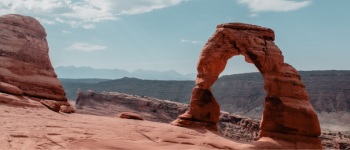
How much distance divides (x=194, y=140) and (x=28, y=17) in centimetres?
1668

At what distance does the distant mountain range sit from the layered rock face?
6175 cm

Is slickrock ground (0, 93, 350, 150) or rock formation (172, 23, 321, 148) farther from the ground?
rock formation (172, 23, 321, 148)

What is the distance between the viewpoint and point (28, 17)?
24.3 meters

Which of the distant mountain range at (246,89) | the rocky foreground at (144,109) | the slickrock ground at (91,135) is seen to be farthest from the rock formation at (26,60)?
the distant mountain range at (246,89)

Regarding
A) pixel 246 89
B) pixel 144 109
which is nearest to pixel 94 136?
pixel 144 109

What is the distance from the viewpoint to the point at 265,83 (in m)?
16.4

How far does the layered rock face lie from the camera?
20.2 m

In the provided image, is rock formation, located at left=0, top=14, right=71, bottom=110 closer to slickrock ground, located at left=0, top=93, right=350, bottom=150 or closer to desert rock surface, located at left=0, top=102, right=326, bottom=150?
slickrock ground, located at left=0, top=93, right=350, bottom=150

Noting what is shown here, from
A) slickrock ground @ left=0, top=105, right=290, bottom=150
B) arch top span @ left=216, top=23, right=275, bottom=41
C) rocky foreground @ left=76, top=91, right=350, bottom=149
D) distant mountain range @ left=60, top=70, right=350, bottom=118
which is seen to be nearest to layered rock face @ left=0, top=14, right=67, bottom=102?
slickrock ground @ left=0, top=105, right=290, bottom=150

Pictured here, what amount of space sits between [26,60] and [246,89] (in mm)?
77768

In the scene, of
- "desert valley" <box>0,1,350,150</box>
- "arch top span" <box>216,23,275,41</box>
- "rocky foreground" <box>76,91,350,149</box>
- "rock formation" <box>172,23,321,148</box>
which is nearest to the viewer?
"desert valley" <box>0,1,350,150</box>

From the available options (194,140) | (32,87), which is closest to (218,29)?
(194,140)

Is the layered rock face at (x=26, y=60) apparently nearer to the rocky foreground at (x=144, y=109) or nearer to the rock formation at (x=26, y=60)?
the rock formation at (x=26, y=60)

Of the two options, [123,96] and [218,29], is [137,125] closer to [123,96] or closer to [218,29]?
[218,29]
